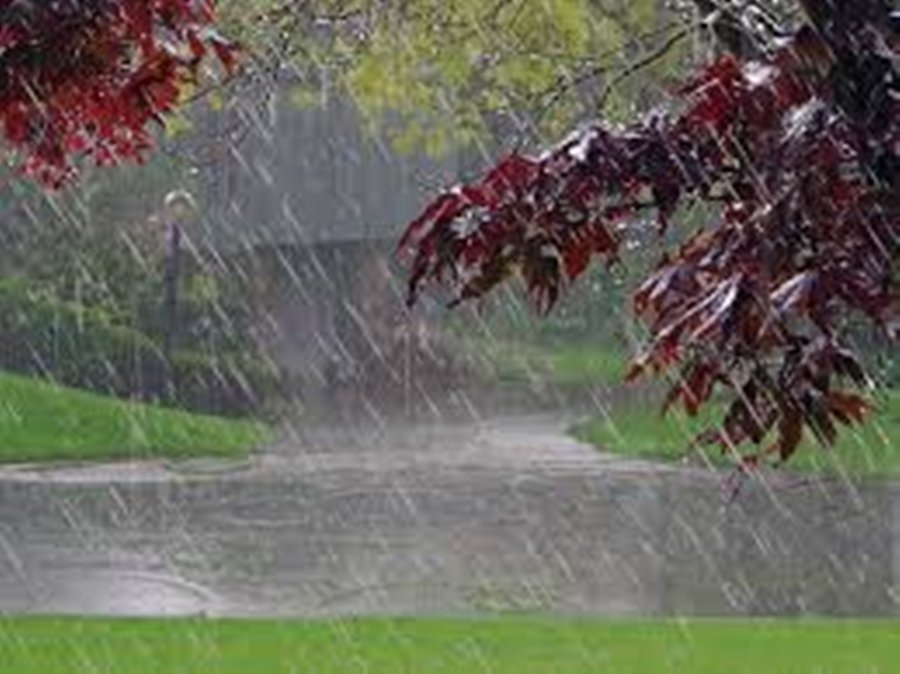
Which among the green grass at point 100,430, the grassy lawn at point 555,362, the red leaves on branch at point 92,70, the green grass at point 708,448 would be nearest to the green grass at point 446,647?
the red leaves on branch at point 92,70

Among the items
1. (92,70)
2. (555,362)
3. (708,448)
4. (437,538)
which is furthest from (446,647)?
(555,362)

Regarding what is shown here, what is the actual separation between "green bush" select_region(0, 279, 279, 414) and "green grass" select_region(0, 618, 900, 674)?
1339cm

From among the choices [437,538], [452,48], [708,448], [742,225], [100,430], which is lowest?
[708,448]

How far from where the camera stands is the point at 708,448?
17094 mm

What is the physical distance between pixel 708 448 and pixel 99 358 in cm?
853

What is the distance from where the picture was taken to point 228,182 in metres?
25.4

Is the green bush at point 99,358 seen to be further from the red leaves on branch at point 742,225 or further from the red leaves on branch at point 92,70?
the red leaves on branch at point 742,225

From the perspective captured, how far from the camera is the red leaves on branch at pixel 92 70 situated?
300 cm

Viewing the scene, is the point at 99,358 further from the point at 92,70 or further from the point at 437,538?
the point at 92,70

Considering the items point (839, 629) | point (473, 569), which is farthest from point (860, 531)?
point (839, 629)

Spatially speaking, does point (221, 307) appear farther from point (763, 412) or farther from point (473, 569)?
point (763, 412)

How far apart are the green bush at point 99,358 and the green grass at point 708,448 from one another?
425cm

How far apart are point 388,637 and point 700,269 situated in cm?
602

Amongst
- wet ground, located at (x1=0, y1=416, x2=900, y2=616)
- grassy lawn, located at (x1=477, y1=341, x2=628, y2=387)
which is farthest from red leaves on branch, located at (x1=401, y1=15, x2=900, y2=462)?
grassy lawn, located at (x1=477, y1=341, x2=628, y2=387)
